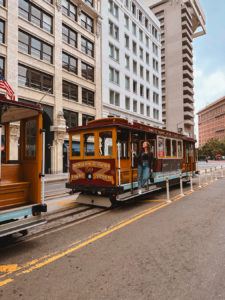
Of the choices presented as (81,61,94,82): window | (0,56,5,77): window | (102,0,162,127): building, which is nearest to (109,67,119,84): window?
(102,0,162,127): building

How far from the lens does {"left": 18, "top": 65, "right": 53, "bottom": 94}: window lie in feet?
67.8

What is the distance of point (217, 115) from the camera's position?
472ft

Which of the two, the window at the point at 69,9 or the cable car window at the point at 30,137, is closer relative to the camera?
the cable car window at the point at 30,137

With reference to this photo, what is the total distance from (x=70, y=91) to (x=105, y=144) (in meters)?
19.3

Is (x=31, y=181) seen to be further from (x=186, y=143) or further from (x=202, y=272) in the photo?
(x=186, y=143)

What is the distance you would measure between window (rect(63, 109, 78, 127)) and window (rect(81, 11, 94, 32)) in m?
11.8

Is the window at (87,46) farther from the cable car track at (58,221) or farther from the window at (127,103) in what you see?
the cable car track at (58,221)

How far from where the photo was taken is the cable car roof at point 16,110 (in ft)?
14.3

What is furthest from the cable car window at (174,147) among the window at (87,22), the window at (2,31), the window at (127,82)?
the window at (127,82)

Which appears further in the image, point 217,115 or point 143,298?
point 217,115

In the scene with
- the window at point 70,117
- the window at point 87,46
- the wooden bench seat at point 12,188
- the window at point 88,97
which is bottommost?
the wooden bench seat at point 12,188

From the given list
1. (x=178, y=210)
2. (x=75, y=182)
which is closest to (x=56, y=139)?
(x=75, y=182)

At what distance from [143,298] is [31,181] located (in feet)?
11.2

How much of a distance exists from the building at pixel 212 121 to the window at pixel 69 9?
432ft
